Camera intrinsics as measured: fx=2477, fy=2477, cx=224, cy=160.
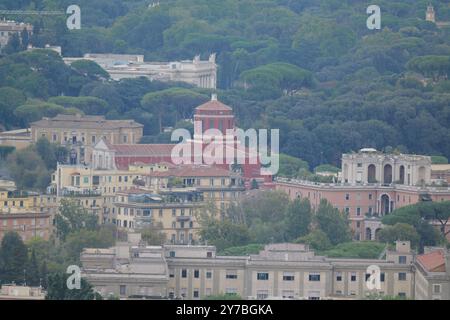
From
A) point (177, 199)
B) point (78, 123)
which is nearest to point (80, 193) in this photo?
point (177, 199)

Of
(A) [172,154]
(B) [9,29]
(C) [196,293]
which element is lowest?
(C) [196,293]

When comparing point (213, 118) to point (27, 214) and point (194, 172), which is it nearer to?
point (194, 172)

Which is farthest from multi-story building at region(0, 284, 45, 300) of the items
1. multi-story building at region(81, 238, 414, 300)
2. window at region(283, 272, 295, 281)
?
window at region(283, 272, 295, 281)

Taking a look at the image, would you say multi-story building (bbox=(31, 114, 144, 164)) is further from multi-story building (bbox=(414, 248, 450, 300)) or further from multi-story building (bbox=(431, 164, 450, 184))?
multi-story building (bbox=(414, 248, 450, 300))

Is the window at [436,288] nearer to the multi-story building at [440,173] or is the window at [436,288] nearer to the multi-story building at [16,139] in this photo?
the multi-story building at [440,173]

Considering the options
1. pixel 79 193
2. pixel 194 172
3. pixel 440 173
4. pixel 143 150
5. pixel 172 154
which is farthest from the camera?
pixel 143 150
